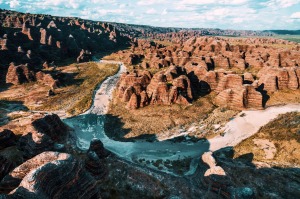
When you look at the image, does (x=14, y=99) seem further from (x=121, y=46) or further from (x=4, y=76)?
(x=121, y=46)

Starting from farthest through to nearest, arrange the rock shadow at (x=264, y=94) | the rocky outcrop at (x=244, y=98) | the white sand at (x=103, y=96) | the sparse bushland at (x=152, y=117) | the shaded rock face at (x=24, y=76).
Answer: the shaded rock face at (x=24, y=76)
the white sand at (x=103, y=96)
the rock shadow at (x=264, y=94)
the rocky outcrop at (x=244, y=98)
the sparse bushland at (x=152, y=117)

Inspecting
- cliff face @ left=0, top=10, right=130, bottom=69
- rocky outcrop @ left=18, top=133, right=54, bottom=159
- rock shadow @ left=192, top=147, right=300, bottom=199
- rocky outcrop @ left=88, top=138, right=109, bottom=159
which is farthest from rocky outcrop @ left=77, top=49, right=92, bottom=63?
rock shadow @ left=192, top=147, right=300, bottom=199

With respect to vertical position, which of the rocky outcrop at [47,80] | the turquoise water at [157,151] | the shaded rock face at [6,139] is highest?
the rocky outcrop at [47,80]

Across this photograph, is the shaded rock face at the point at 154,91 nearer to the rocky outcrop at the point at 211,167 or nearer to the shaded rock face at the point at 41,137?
the shaded rock face at the point at 41,137

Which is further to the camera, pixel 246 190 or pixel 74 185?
pixel 246 190

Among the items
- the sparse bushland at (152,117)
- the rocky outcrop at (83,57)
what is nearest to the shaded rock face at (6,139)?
the sparse bushland at (152,117)

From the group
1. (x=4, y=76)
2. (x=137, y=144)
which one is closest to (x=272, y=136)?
(x=137, y=144)
